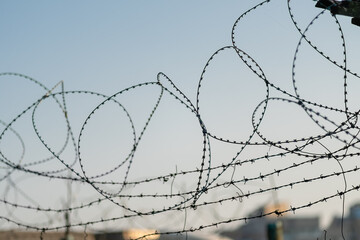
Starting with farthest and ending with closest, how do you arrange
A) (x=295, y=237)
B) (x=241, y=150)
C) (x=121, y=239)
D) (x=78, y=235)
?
(x=295, y=237) < (x=121, y=239) < (x=78, y=235) < (x=241, y=150)

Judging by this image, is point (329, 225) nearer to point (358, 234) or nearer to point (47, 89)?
point (358, 234)

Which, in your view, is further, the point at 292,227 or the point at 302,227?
the point at 302,227

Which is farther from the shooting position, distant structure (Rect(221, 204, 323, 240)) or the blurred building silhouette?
distant structure (Rect(221, 204, 323, 240))

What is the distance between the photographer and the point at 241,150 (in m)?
5.33

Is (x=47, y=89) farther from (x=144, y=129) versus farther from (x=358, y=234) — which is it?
(x=358, y=234)

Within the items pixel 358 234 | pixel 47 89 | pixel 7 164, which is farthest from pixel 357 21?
pixel 358 234

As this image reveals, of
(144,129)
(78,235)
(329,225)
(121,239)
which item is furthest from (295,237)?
(144,129)

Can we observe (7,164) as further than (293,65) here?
Yes

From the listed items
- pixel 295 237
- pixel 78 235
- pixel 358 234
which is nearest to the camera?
pixel 78 235

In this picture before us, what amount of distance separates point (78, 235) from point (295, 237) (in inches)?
1208

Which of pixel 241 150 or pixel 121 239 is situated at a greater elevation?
pixel 121 239

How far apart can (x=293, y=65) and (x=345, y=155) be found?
110cm

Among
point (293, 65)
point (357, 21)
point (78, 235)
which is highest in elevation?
point (78, 235)

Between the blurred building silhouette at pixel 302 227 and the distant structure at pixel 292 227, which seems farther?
the distant structure at pixel 292 227
